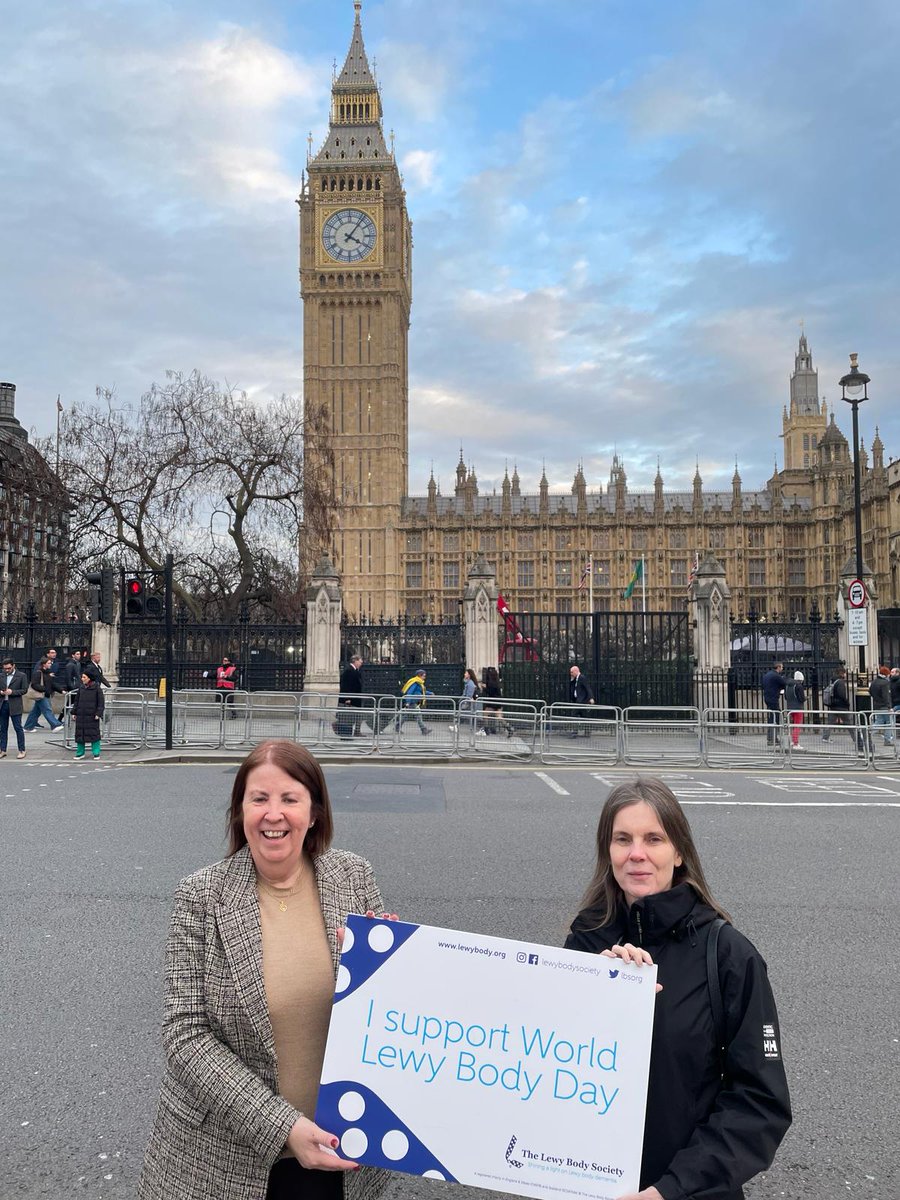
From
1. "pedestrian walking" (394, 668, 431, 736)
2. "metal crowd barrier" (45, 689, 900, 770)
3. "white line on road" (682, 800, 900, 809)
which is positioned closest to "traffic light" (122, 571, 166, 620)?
"metal crowd barrier" (45, 689, 900, 770)

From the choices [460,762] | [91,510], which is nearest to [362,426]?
[91,510]

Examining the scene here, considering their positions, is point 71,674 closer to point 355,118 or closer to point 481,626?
point 481,626

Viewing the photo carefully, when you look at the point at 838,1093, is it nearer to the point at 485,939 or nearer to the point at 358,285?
the point at 485,939

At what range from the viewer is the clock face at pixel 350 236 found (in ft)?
244

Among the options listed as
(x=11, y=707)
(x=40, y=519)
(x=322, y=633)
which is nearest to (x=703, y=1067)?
(x=11, y=707)

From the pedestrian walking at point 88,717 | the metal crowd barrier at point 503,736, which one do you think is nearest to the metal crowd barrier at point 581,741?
the metal crowd barrier at point 503,736

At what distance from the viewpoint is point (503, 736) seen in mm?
15047

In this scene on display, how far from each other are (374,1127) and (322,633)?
19539mm

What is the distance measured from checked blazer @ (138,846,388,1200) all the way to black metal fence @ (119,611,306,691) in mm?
20154

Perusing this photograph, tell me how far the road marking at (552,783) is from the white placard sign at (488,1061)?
344 inches

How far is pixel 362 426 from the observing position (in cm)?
7544

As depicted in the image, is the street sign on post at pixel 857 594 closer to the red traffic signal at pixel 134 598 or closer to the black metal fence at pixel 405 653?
the black metal fence at pixel 405 653

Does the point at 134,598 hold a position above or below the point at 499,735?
above

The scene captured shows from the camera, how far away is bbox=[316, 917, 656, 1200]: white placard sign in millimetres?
1827
